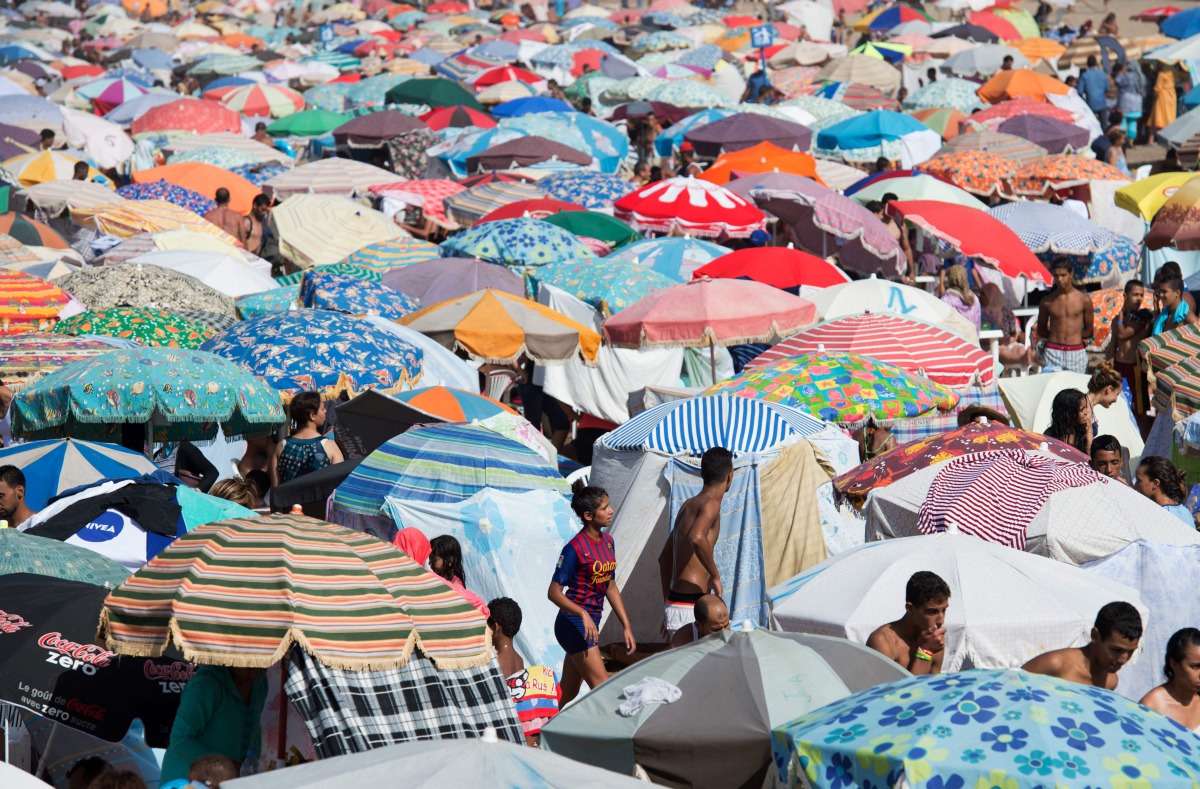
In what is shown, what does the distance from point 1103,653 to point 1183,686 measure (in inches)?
10.7

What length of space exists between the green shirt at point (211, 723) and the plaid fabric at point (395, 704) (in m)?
0.24

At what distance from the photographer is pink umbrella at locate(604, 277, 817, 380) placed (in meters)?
11.5

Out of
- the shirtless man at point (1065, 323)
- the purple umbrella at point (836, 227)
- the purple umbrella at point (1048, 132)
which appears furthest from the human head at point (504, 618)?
the purple umbrella at point (1048, 132)

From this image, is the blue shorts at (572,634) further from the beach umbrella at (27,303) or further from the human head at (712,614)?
the beach umbrella at (27,303)

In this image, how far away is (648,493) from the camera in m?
8.49

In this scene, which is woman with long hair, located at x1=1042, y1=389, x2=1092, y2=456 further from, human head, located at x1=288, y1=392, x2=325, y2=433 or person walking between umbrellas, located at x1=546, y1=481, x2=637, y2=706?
human head, located at x1=288, y1=392, x2=325, y2=433

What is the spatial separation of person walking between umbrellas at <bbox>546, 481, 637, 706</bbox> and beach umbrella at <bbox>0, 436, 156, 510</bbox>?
2.47 metres

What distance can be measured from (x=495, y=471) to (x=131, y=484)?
173cm

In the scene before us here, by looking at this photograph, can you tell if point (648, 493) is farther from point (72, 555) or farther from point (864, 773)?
point (864, 773)

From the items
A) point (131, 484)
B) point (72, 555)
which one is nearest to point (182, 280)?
point (131, 484)

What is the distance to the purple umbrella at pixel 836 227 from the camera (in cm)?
1452

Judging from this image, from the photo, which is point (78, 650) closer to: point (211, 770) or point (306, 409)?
point (211, 770)

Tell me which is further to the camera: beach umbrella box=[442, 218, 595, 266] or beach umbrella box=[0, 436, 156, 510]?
beach umbrella box=[442, 218, 595, 266]

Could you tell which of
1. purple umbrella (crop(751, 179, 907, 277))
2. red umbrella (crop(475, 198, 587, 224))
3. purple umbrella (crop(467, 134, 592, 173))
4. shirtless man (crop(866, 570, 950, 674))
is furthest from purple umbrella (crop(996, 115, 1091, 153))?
shirtless man (crop(866, 570, 950, 674))
